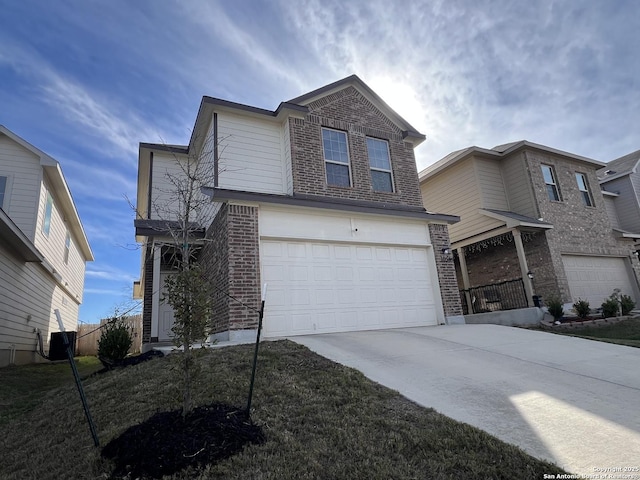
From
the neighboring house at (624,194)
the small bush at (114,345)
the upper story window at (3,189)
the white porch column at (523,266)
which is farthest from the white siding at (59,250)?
the neighboring house at (624,194)

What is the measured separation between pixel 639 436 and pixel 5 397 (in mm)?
8887

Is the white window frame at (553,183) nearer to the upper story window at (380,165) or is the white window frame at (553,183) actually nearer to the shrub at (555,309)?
the shrub at (555,309)

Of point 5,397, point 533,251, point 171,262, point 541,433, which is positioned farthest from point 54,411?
point 533,251

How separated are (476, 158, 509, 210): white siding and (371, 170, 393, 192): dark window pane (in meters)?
5.11

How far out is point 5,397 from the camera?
6.65 meters

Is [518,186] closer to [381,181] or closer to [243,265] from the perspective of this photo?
[381,181]

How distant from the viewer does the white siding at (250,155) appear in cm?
962

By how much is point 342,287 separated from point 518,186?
934 cm

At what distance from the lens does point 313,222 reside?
29.4 ft

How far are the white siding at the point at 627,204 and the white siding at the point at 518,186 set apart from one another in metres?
7.44

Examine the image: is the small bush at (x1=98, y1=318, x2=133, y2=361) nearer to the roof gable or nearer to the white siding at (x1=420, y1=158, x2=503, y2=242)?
the roof gable

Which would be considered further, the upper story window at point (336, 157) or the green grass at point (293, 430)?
the upper story window at point (336, 157)

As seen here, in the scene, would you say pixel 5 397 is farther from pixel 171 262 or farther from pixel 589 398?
pixel 589 398

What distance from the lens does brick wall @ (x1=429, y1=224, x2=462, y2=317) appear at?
32.3ft
